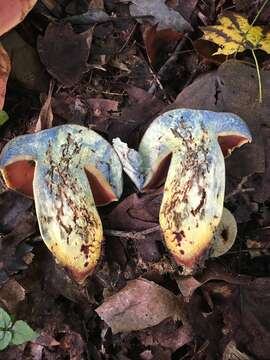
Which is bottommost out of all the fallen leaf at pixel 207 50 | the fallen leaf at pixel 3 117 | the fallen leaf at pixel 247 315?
the fallen leaf at pixel 247 315

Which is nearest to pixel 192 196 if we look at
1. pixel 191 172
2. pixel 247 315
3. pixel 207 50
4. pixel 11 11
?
pixel 191 172

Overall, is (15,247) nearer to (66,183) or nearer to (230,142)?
(66,183)

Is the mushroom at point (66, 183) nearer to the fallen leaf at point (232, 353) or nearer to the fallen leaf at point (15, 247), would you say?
the fallen leaf at point (15, 247)

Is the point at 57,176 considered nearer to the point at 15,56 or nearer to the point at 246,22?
the point at 15,56

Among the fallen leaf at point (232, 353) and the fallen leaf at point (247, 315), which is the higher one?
the fallen leaf at point (247, 315)

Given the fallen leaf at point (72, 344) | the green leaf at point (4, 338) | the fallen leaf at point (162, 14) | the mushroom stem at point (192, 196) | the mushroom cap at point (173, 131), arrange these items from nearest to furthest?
the mushroom stem at point (192, 196) → the mushroom cap at point (173, 131) → the green leaf at point (4, 338) → the fallen leaf at point (72, 344) → the fallen leaf at point (162, 14)

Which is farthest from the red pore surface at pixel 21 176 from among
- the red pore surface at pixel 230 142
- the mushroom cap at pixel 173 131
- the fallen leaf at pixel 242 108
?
the red pore surface at pixel 230 142

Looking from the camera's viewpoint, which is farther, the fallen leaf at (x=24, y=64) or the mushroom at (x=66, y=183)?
Answer: the fallen leaf at (x=24, y=64)

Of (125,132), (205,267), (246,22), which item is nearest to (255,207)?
(205,267)
